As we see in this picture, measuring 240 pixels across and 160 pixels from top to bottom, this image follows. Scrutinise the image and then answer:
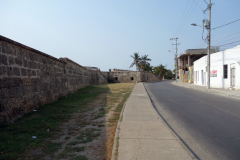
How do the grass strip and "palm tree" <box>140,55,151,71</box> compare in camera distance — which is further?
"palm tree" <box>140,55,151,71</box>

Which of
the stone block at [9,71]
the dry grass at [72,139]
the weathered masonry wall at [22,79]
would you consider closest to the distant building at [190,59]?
the weathered masonry wall at [22,79]

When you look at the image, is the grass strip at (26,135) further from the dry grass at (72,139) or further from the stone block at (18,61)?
the stone block at (18,61)

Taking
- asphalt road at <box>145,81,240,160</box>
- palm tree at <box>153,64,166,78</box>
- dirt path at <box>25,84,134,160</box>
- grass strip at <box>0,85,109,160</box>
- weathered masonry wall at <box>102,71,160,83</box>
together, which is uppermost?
palm tree at <box>153,64,166,78</box>

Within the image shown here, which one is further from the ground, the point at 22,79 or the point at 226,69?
the point at 226,69

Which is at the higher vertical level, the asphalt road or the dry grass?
the dry grass

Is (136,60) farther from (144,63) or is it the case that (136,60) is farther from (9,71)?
(9,71)

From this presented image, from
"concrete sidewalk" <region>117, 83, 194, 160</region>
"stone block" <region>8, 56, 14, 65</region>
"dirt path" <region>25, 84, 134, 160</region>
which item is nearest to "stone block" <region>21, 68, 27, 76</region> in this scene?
Answer: "stone block" <region>8, 56, 14, 65</region>

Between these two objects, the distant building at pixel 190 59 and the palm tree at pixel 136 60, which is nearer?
the distant building at pixel 190 59

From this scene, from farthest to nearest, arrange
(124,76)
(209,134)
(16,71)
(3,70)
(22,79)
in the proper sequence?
(124,76)
(22,79)
(16,71)
(3,70)
(209,134)

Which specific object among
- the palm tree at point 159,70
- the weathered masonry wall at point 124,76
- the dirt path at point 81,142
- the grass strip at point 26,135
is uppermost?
the palm tree at point 159,70

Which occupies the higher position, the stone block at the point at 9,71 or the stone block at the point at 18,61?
the stone block at the point at 18,61

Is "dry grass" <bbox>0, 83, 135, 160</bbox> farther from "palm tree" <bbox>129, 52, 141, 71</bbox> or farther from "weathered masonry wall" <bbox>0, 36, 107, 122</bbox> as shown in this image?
"palm tree" <bbox>129, 52, 141, 71</bbox>

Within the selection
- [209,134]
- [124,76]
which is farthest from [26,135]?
[124,76]

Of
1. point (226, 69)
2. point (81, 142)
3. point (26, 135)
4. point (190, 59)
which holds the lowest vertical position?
point (81, 142)
